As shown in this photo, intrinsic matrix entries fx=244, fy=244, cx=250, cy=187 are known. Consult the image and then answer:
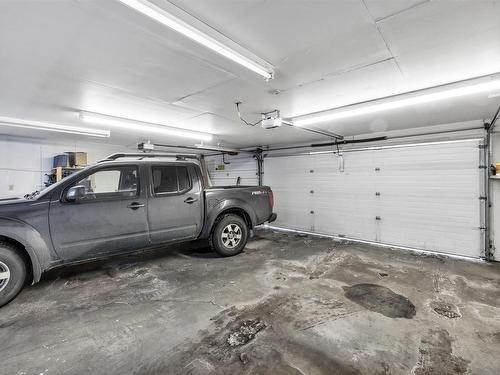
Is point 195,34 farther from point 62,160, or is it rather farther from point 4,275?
point 62,160

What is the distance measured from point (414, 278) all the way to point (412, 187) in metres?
2.36

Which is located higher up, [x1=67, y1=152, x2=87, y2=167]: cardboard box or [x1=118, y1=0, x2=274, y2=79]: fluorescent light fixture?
[x1=118, y1=0, x2=274, y2=79]: fluorescent light fixture

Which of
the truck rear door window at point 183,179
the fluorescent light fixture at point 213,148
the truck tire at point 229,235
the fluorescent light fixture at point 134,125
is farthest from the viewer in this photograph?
the fluorescent light fixture at point 213,148

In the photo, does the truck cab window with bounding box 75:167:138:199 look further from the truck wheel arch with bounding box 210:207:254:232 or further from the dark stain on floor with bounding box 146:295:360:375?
the dark stain on floor with bounding box 146:295:360:375

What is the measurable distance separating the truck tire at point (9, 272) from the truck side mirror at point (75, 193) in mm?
820

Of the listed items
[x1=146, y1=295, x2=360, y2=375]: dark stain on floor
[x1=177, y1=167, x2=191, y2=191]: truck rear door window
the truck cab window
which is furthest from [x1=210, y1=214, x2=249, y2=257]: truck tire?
[x1=146, y1=295, x2=360, y2=375]: dark stain on floor

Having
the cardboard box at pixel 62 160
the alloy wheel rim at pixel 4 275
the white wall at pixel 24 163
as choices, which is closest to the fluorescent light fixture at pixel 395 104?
the alloy wheel rim at pixel 4 275

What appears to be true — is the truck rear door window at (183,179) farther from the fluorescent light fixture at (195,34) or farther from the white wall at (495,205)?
the white wall at (495,205)

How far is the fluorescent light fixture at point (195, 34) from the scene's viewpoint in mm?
1547

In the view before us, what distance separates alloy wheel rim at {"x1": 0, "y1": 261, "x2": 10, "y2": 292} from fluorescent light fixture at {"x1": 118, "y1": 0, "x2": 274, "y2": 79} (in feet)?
10.8

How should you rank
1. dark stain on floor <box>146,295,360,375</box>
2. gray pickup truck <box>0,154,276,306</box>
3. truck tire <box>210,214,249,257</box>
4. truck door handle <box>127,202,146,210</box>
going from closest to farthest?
dark stain on floor <box>146,295,360,375</box>, gray pickup truck <box>0,154,276,306</box>, truck door handle <box>127,202,146,210</box>, truck tire <box>210,214,249,257</box>

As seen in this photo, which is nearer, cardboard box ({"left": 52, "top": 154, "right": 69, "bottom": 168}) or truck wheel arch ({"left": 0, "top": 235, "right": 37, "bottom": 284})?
truck wheel arch ({"left": 0, "top": 235, "right": 37, "bottom": 284})

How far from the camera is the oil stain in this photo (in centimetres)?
284

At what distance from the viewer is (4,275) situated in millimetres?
2895
